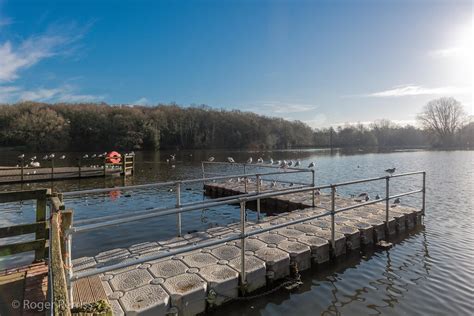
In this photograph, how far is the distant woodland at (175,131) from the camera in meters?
64.7

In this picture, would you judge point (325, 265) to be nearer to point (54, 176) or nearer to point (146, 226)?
point (146, 226)

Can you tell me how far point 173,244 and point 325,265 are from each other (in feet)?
10.2

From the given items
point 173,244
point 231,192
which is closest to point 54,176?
point 231,192

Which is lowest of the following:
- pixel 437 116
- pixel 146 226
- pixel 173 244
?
pixel 146 226

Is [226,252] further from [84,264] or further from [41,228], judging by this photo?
[41,228]

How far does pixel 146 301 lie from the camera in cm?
366

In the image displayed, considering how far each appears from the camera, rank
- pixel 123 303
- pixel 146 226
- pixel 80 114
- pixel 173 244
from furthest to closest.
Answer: pixel 80 114 → pixel 146 226 → pixel 173 244 → pixel 123 303

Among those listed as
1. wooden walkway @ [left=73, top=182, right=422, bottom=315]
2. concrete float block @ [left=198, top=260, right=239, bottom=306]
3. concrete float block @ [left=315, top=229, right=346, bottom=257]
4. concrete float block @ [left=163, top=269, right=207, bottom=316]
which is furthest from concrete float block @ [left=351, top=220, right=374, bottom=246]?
concrete float block @ [left=163, top=269, right=207, bottom=316]

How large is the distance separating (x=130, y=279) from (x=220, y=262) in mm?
1459

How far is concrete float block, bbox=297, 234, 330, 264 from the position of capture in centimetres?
575

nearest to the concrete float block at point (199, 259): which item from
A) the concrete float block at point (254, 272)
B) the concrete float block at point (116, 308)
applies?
the concrete float block at point (254, 272)

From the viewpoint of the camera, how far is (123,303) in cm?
362

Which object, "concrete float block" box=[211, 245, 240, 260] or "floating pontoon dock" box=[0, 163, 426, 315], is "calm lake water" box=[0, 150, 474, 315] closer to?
"floating pontoon dock" box=[0, 163, 426, 315]

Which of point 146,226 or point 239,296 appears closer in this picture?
point 239,296
